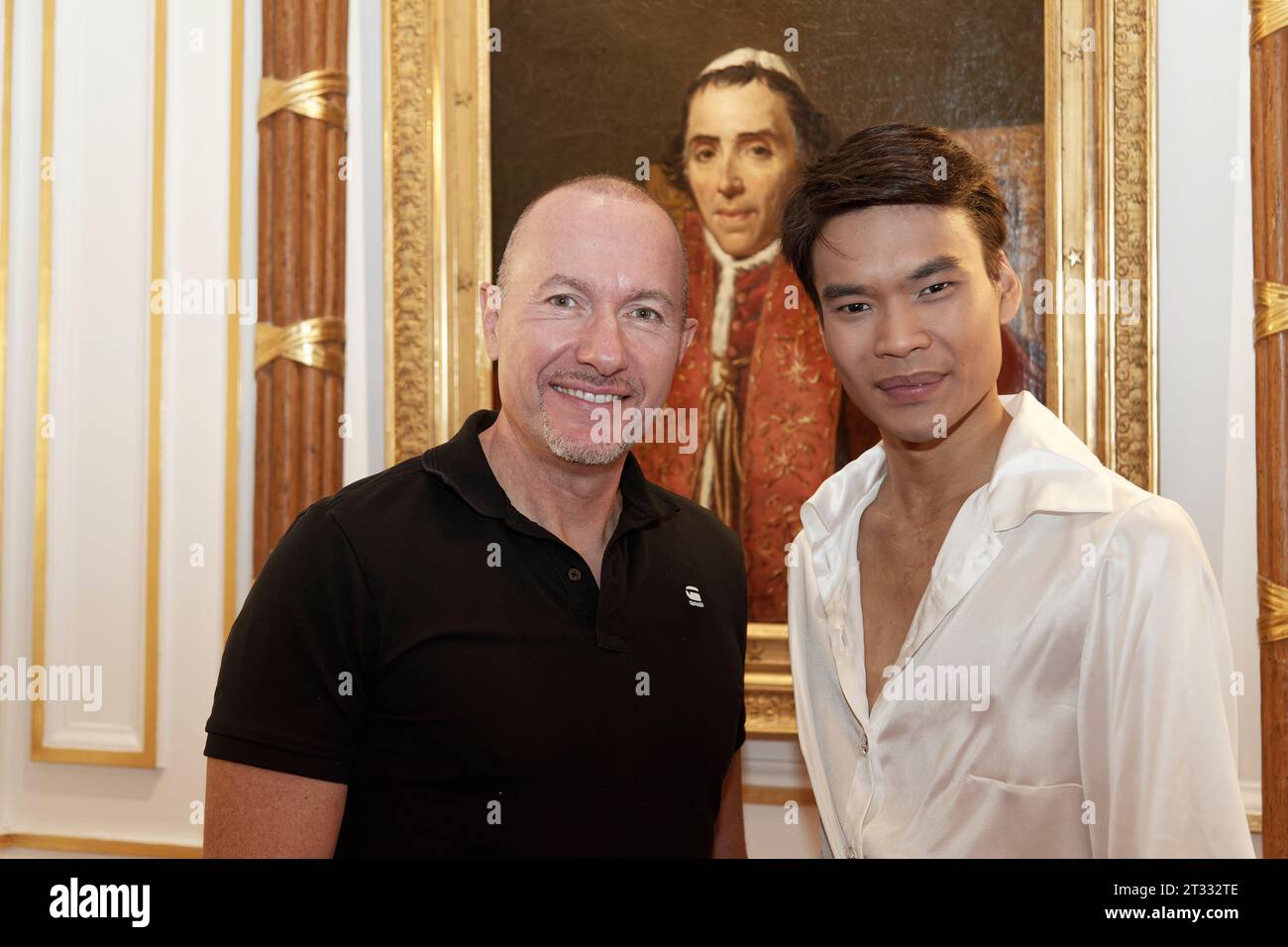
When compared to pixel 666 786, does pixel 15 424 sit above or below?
above

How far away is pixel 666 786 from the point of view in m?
1.76

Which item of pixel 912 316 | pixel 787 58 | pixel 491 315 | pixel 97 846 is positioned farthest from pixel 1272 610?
pixel 97 846

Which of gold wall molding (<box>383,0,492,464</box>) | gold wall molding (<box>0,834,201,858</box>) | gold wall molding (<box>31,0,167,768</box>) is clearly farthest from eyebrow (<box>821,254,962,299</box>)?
gold wall molding (<box>0,834,201,858</box>)

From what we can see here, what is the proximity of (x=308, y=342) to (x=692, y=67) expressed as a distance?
1279 millimetres

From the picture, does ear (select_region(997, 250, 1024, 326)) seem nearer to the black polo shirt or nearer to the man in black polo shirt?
the man in black polo shirt

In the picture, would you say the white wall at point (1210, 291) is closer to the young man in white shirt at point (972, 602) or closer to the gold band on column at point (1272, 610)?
the gold band on column at point (1272, 610)

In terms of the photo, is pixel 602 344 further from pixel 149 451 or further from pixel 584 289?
pixel 149 451

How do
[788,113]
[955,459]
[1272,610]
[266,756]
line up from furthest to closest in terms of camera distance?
1. [788,113]
2. [1272,610]
3. [955,459]
4. [266,756]

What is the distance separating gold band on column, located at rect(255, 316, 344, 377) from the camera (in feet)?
9.71

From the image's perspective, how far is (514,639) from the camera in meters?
1.69

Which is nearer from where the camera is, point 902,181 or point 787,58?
point 902,181

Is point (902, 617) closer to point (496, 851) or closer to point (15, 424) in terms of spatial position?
point (496, 851)

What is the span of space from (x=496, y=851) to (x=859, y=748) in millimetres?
651

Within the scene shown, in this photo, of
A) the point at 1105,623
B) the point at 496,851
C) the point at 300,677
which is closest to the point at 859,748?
the point at 1105,623
